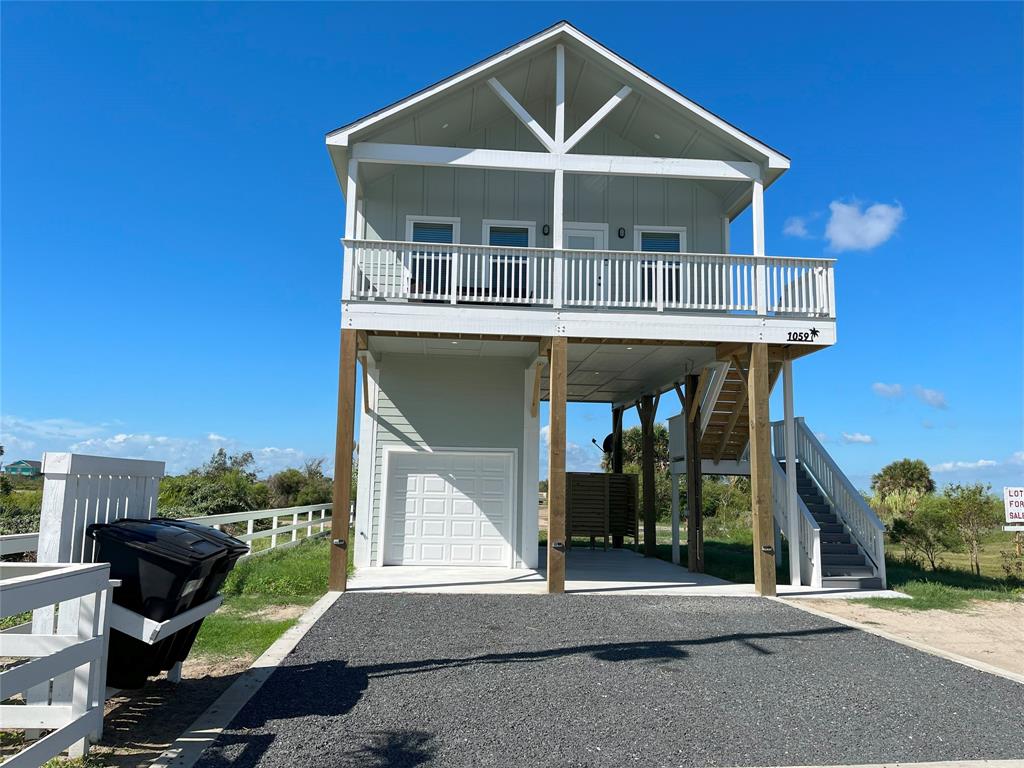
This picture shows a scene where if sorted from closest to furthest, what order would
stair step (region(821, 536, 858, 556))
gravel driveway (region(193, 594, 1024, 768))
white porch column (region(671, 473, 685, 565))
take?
1. gravel driveway (region(193, 594, 1024, 768))
2. stair step (region(821, 536, 858, 556))
3. white porch column (region(671, 473, 685, 565))

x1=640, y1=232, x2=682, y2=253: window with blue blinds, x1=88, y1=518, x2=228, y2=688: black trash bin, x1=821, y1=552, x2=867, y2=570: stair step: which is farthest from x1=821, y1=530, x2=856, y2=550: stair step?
x1=88, y1=518, x2=228, y2=688: black trash bin

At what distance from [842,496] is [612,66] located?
8.24 metres

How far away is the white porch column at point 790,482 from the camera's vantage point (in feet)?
37.6

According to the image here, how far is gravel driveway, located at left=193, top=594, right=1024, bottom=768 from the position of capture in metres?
4.19

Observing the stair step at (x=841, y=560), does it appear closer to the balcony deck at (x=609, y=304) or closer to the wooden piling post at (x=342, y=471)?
the balcony deck at (x=609, y=304)

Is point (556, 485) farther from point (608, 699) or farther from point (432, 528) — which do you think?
point (608, 699)

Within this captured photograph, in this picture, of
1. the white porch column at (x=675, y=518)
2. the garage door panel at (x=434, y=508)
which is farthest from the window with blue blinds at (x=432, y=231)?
the white porch column at (x=675, y=518)

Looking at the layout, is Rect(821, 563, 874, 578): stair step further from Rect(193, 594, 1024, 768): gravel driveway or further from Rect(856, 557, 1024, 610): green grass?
Rect(193, 594, 1024, 768): gravel driveway

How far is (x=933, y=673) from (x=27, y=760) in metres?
6.49

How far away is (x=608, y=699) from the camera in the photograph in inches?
204

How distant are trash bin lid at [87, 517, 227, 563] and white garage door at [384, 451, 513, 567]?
28.2 feet

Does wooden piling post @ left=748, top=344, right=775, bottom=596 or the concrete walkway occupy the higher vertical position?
wooden piling post @ left=748, top=344, right=775, bottom=596

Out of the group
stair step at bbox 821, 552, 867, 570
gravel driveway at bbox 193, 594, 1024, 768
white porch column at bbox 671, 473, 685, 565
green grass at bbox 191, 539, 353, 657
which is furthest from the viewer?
white porch column at bbox 671, 473, 685, 565

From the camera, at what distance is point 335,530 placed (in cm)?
971
